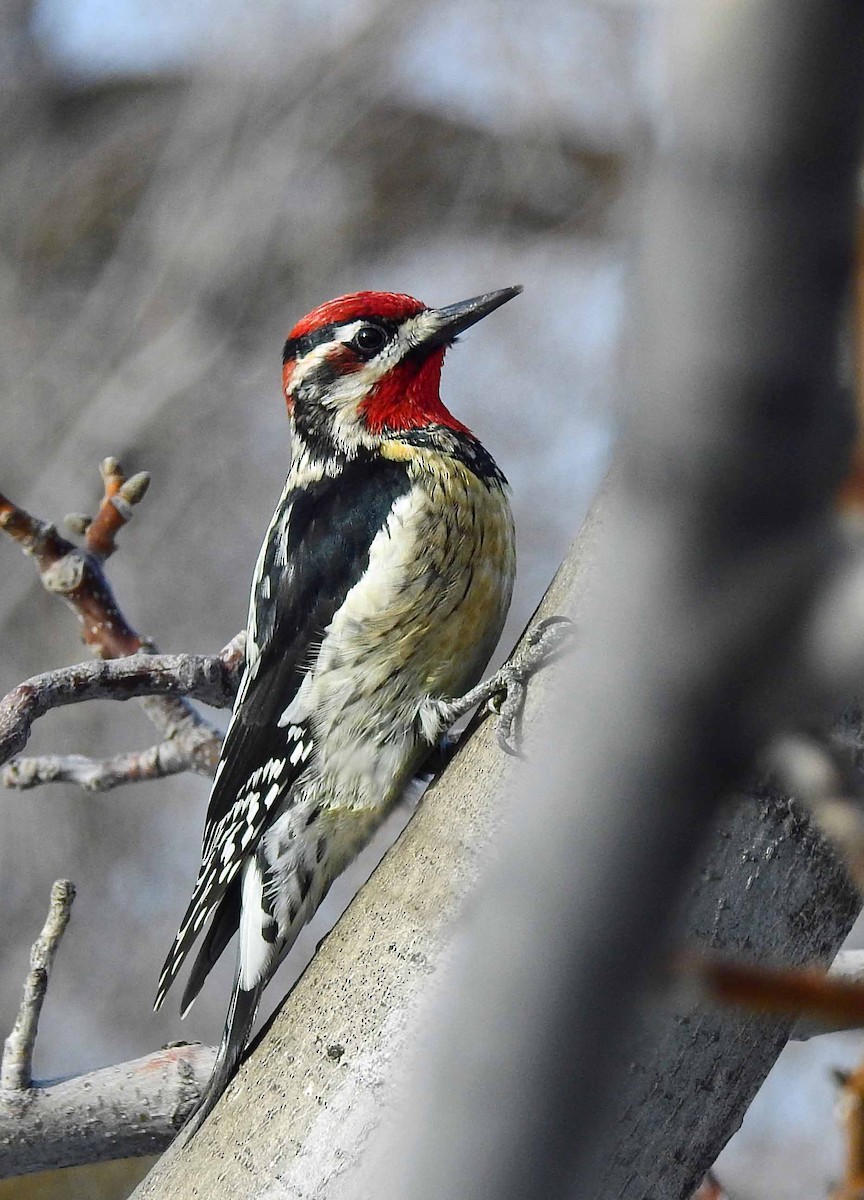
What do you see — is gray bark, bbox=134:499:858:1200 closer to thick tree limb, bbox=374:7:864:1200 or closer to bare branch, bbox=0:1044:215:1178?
bare branch, bbox=0:1044:215:1178

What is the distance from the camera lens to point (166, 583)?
7445mm

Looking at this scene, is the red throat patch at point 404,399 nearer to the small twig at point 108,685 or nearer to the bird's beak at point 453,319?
the bird's beak at point 453,319

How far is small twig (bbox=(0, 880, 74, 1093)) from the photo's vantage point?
77.9 inches

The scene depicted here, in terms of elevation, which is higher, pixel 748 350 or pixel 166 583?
pixel 748 350

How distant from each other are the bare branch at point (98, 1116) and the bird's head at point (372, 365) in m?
1.36

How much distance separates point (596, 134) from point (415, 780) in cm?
632

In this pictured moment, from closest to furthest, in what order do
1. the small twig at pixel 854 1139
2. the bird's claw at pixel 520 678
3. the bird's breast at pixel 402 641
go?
1. the small twig at pixel 854 1139
2. the bird's claw at pixel 520 678
3. the bird's breast at pixel 402 641

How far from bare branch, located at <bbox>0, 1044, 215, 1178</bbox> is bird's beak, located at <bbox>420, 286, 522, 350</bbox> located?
1.56 m

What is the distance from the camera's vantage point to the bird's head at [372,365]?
2773mm

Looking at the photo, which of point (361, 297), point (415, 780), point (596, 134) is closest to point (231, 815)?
point (415, 780)

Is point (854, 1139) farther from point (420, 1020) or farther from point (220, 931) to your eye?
point (220, 931)

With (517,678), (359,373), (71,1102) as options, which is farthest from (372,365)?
(71,1102)

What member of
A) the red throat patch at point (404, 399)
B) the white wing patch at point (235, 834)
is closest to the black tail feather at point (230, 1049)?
the white wing patch at point (235, 834)

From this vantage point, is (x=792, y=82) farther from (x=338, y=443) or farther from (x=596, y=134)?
(x=596, y=134)
